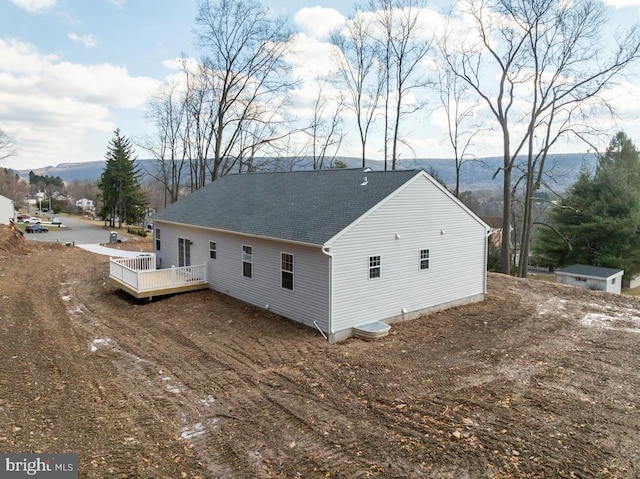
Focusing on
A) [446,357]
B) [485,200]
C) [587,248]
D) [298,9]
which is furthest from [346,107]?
[485,200]

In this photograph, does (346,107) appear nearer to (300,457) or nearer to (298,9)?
(298,9)

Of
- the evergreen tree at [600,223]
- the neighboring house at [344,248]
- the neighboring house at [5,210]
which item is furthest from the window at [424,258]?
the neighboring house at [5,210]

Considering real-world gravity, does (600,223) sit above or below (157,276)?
above

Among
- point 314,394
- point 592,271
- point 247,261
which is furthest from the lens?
point 592,271

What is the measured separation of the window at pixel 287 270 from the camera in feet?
38.0

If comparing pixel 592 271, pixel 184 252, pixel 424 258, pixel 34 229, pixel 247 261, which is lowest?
pixel 592 271

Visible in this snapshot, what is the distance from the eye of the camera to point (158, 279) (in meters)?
14.5

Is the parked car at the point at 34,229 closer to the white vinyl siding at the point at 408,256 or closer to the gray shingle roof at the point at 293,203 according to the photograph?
the gray shingle roof at the point at 293,203

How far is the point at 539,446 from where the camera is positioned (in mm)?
5773

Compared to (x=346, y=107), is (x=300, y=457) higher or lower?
lower

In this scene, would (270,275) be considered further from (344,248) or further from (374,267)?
(374,267)

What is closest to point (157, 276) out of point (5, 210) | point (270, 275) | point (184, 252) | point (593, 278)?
point (184, 252)

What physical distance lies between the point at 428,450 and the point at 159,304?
34.5 ft

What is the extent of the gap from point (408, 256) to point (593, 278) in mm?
18535
